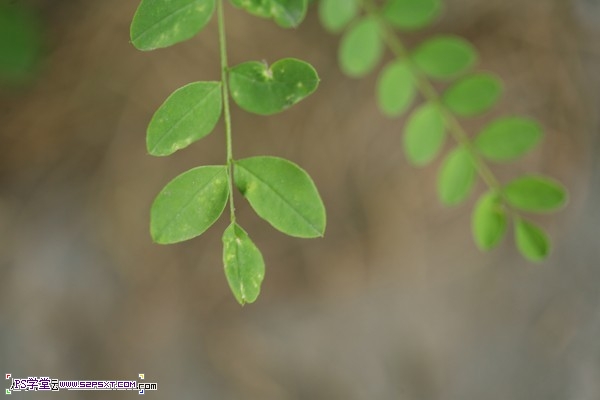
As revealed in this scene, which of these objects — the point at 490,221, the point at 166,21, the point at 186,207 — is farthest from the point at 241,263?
the point at 490,221

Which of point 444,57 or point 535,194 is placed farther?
point 444,57

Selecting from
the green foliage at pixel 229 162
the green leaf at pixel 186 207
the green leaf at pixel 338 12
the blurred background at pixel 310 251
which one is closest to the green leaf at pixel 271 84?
the green foliage at pixel 229 162

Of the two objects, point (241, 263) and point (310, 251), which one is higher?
point (310, 251)

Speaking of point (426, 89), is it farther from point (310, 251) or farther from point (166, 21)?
point (310, 251)

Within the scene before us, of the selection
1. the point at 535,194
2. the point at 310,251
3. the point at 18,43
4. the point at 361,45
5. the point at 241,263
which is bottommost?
the point at 241,263

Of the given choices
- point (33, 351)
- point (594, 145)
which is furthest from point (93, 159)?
point (594, 145)

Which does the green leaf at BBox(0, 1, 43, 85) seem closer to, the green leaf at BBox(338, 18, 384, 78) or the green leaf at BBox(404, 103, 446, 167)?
the green leaf at BBox(338, 18, 384, 78)

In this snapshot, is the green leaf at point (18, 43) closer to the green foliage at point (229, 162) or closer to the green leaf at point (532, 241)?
the green foliage at point (229, 162)
